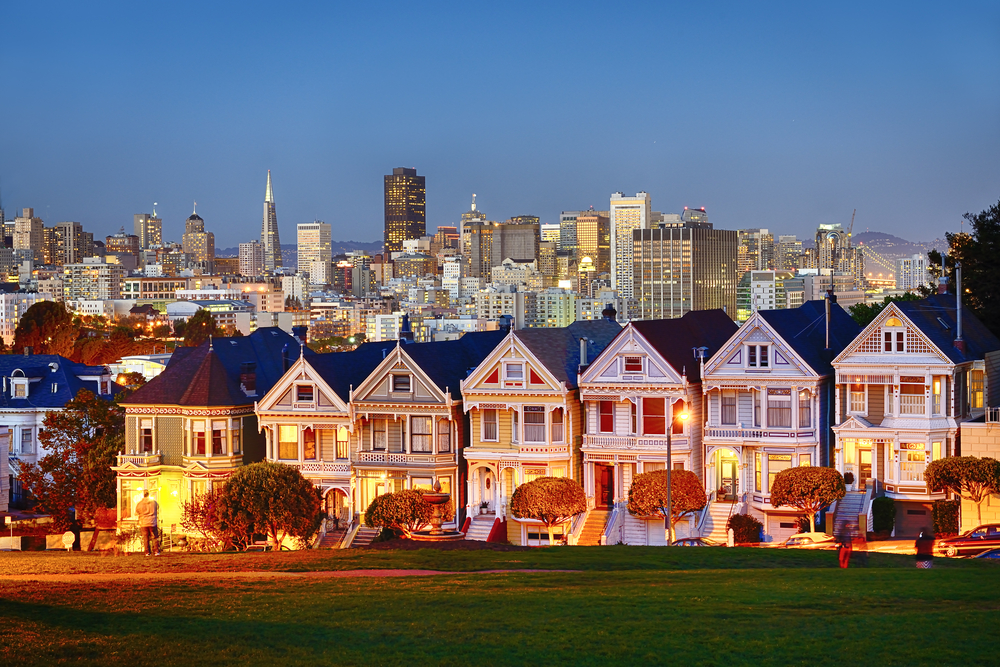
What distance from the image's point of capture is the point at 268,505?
4747cm

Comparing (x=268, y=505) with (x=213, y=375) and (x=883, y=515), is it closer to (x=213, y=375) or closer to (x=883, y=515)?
(x=213, y=375)

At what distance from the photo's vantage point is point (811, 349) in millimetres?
47594

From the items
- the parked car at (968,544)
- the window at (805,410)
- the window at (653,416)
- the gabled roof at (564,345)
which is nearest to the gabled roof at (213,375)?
the gabled roof at (564,345)

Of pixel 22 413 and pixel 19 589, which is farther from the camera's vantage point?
pixel 22 413

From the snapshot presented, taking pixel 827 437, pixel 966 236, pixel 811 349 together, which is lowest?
pixel 827 437

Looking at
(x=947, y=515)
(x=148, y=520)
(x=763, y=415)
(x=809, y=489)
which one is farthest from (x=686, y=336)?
(x=148, y=520)

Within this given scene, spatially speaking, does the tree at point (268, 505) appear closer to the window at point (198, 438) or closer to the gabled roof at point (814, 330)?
the window at point (198, 438)

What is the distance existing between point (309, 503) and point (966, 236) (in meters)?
39.7

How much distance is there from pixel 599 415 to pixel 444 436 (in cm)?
588

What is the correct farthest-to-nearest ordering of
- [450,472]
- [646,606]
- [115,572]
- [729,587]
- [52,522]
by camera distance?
1. [52,522]
2. [450,472]
3. [115,572]
4. [729,587]
5. [646,606]

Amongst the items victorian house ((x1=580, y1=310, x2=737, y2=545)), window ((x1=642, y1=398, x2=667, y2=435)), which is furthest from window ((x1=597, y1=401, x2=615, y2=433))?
window ((x1=642, y1=398, x2=667, y2=435))

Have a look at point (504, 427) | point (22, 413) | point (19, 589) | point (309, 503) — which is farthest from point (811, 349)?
point (22, 413)

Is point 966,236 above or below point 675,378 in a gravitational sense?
above

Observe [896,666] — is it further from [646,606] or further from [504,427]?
[504,427]
